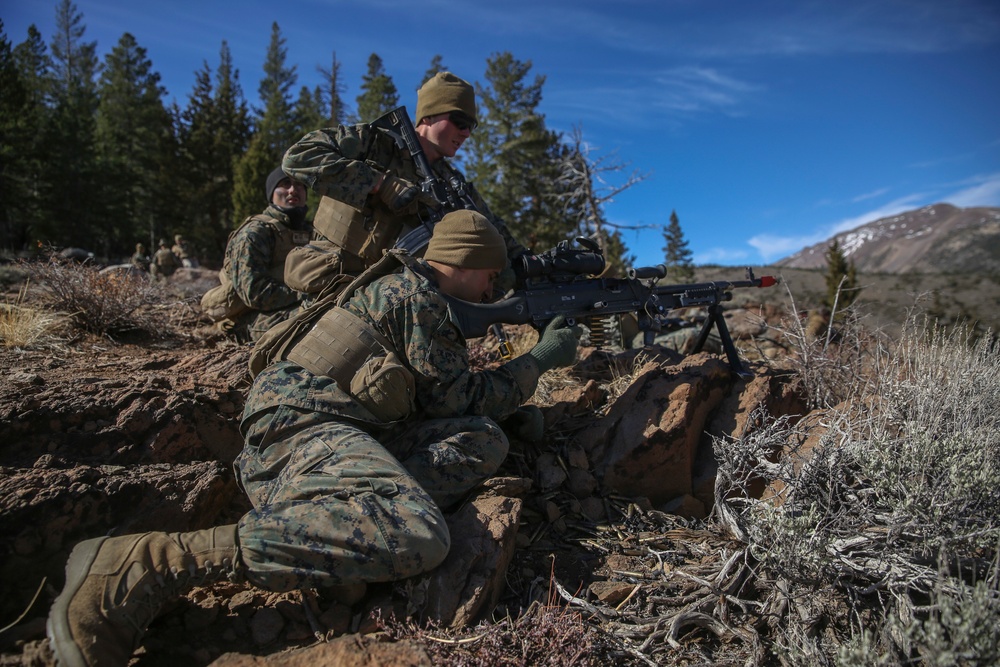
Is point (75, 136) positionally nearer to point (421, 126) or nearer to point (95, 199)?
point (95, 199)

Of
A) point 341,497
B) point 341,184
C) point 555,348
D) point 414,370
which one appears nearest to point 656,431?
point 555,348

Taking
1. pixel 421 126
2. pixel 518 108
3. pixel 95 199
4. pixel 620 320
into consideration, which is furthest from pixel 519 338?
pixel 95 199

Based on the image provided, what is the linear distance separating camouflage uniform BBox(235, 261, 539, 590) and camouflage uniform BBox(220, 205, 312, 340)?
7.73 feet

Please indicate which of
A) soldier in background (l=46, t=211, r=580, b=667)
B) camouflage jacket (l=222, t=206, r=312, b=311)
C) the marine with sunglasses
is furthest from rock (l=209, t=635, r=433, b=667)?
camouflage jacket (l=222, t=206, r=312, b=311)

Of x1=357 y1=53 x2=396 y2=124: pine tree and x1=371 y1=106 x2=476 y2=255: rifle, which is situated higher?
x1=357 y1=53 x2=396 y2=124: pine tree

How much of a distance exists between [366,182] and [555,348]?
1724 mm

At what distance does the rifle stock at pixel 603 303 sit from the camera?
3.43 meters

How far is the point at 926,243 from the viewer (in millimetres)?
100812

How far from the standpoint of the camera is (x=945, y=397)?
3318 millimetres

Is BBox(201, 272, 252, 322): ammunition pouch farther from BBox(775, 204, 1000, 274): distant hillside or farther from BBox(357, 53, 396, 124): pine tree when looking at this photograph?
BBox(775, 204, 1000, 274): distant hillside

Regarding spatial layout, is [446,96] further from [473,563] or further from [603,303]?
[473,563]

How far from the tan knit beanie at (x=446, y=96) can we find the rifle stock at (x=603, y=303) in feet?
4.91

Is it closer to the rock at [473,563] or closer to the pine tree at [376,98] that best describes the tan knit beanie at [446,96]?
the rock at [473,563]

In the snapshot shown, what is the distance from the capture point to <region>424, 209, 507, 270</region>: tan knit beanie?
123 inches
